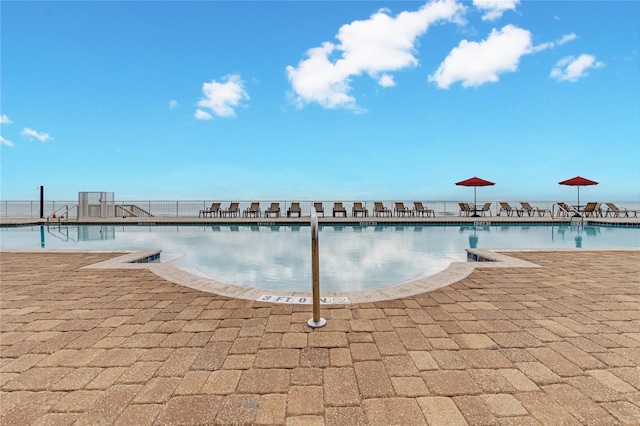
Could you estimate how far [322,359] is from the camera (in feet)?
6.29

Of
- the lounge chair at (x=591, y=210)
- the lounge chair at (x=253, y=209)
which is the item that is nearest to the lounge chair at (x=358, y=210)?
the lounge chair at (x=253, y=209)

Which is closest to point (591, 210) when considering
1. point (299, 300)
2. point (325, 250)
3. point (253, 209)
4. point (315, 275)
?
point (325, 250)

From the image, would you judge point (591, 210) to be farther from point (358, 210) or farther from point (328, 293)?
point (328, 293)

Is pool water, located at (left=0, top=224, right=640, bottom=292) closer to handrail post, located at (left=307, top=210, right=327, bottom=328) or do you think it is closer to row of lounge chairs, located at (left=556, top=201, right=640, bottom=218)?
handrail post, located at (left=307, top=210, right=327, bottom=328)

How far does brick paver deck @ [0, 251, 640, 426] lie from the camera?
4.75 ft

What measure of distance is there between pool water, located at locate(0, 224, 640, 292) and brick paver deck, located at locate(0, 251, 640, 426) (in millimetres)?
1939

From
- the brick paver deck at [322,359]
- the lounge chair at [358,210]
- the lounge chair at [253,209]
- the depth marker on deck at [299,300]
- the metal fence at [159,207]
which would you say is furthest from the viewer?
the metal fence at [159,207]

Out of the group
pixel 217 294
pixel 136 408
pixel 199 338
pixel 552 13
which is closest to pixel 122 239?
pixel 217 294

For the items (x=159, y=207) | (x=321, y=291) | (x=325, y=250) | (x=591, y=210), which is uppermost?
(x=159, y=207)

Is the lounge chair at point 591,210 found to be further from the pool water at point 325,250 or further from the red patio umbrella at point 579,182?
the pool water at point 325,250

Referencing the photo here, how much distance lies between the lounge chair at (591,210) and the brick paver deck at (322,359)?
16430mm

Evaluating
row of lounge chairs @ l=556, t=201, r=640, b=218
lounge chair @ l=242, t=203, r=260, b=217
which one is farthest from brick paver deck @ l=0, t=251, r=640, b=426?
row of lounge chairs @ l=556, t=201, r=640, b=218

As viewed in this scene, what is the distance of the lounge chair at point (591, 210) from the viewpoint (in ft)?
53.3

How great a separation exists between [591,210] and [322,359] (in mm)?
19333
